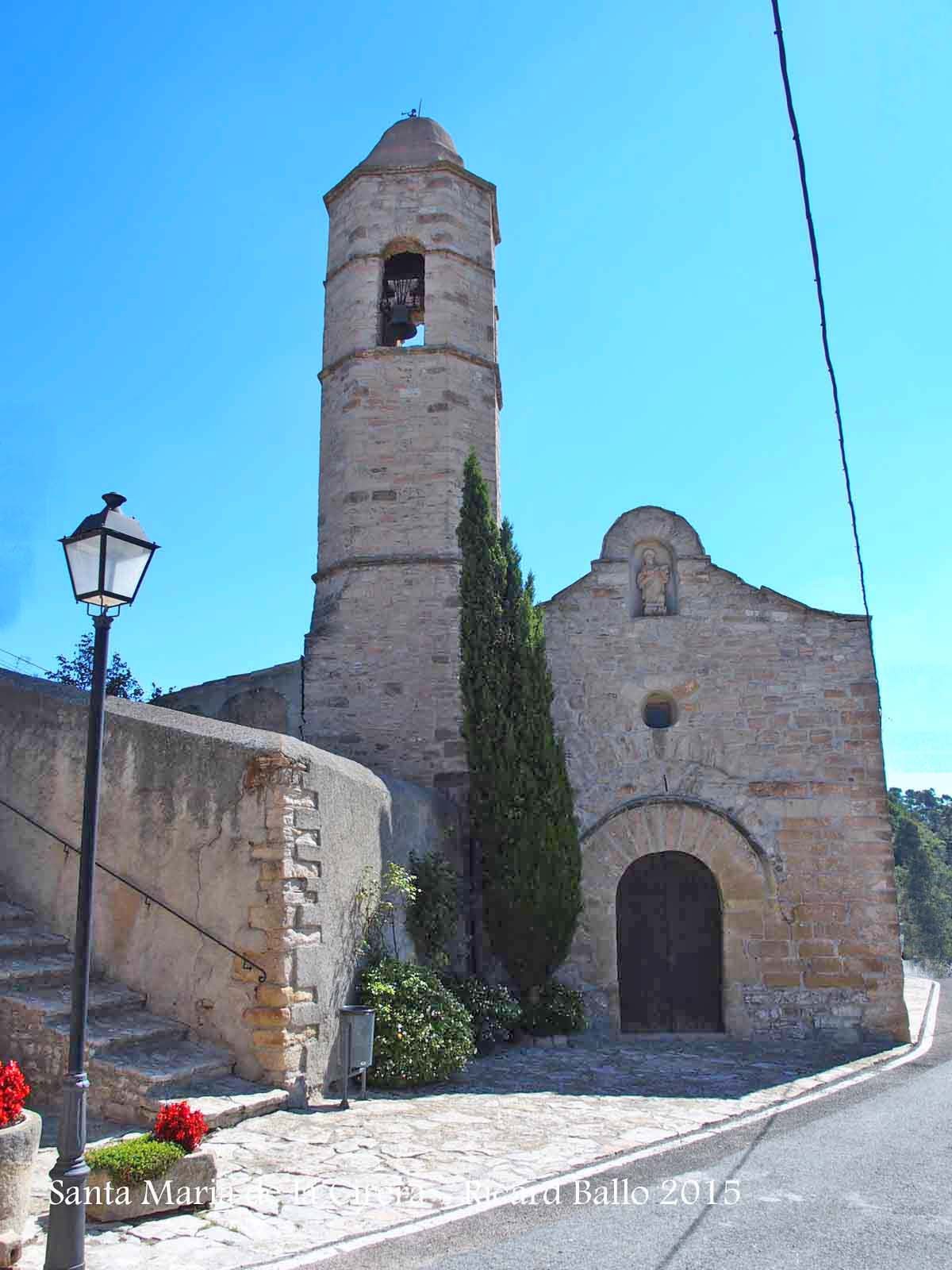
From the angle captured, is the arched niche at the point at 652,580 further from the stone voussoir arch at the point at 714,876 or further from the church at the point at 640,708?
the stone voussoir arch at the point at 714,876

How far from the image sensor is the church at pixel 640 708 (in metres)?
11.2

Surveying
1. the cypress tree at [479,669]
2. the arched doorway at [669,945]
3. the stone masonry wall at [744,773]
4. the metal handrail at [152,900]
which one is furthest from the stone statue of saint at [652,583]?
the metal handrail at [152,900]

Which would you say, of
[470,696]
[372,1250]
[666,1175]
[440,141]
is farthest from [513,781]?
[440,141]

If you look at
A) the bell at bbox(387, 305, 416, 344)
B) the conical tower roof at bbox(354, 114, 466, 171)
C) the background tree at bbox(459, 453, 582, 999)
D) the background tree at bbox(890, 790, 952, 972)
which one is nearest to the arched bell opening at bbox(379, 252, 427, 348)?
the bell at bbox(387, 305, 416, 344)

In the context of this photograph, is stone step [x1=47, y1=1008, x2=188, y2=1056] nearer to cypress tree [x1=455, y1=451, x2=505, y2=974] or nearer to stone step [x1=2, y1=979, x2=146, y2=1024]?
stone step [x1=2, y1=979, x2=146, y2=1024]

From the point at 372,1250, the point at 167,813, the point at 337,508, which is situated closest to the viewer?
the point at 372,1250

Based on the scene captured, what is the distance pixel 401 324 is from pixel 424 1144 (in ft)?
35.4

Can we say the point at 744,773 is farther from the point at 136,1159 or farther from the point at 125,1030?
the point at 136,1159

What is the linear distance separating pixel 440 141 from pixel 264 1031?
1340cm

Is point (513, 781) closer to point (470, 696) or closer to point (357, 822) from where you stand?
point (470, 696)

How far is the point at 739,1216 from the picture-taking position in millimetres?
4668

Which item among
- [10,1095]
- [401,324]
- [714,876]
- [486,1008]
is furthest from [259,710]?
[10,1095]

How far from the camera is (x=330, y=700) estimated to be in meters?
12.4

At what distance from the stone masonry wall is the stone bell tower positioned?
1687 mm
